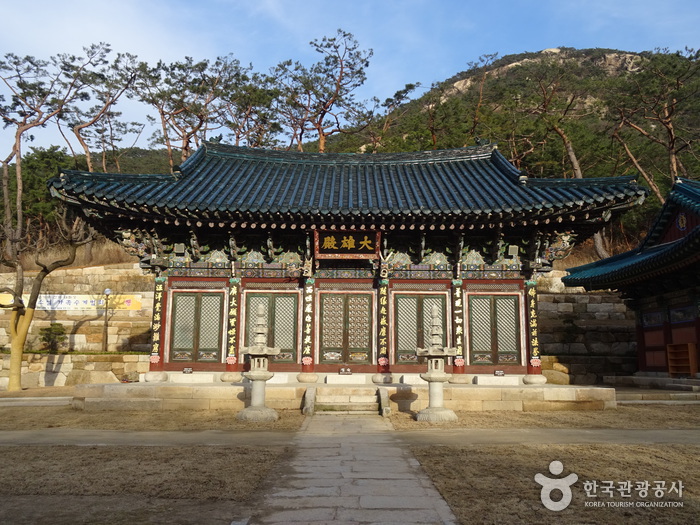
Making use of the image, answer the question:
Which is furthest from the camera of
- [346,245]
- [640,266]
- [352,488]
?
[640,266]

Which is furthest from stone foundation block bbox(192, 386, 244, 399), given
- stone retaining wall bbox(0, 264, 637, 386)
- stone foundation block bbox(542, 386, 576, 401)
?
stone retaining wall bbox(0, 264, 637, 386)

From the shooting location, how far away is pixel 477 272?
16203 mm

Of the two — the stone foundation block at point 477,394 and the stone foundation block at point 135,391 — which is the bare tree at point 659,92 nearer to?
the stone foundation block at point 477,394

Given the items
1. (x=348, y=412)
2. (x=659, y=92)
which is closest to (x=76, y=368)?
(x=348, y=412)

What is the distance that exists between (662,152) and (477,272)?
31.0m

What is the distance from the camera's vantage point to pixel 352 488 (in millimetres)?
6152

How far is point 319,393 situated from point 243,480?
735cm

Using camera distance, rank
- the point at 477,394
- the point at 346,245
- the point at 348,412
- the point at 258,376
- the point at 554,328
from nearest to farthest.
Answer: the point at 258,376, the point at 348,412, the point at 477,394, the point at 346,245, the point at 554,328

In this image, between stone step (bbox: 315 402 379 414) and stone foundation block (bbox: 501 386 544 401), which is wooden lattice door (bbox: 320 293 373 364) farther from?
stone foundation block (bbox: 501 386 544 401)

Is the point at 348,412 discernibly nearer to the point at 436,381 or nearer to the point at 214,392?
the point at 436,381

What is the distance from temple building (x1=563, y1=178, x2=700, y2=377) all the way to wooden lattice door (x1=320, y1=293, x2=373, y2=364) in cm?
977

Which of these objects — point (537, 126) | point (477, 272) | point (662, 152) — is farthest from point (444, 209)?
point (662, 152)

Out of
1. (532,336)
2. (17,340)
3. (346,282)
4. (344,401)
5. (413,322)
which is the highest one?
(346,282)

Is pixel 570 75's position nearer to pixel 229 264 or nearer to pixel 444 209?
pixel 444 209
